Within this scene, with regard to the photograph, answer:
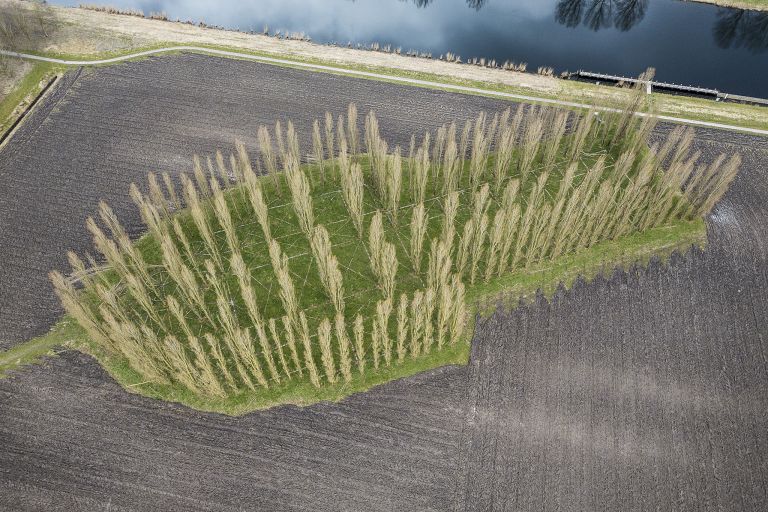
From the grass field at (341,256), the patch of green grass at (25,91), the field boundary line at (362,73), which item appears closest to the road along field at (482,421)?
the grass field at (341,256)

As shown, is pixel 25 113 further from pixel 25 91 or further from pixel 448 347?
pixel 448 347

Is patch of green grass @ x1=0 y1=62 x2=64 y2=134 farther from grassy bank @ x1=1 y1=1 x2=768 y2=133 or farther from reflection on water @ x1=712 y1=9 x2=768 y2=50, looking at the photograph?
reflection on water @ x1=712 y1=9 x2=768 y2=50

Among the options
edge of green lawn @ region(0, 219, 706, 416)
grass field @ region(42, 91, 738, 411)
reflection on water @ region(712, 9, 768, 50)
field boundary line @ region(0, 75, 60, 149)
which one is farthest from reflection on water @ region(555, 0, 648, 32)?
field boundary line @ region(0, 75, 60, 149)

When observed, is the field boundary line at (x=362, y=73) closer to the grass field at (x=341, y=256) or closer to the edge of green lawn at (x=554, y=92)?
the edge of green lawn at (x=554, y=92)

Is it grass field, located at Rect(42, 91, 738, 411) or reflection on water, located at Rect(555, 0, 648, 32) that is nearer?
grass field, located at Rect(42, 91, 738, 411)

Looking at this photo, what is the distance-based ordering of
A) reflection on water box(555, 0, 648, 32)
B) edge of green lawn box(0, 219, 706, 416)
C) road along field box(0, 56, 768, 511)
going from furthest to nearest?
1. reflection on water box(555, 0, 648, 32)
2. edge of green lawn box(0, 219, 706, 416)
3. road along field box(0, 56, 768, 511)

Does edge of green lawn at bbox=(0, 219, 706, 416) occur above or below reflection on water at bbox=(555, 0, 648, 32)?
below
